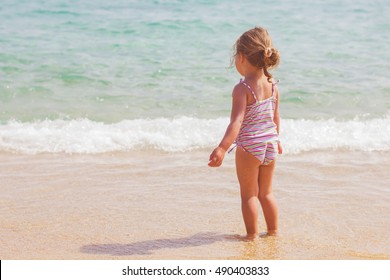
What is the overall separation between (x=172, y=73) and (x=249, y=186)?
584 centimetres

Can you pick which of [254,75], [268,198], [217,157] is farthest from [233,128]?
[268,198]

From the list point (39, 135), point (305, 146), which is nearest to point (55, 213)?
point (39, 135)

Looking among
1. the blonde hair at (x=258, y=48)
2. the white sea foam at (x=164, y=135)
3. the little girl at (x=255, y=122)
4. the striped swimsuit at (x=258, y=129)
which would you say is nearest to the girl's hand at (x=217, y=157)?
the little girl at (x=255, y=122)

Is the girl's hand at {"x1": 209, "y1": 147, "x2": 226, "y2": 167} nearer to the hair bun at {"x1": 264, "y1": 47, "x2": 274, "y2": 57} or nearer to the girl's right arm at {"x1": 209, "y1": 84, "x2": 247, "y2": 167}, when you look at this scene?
the girl's right arm at {"x1": 209, "y1": 84, "x2": 247, "y2": 167}

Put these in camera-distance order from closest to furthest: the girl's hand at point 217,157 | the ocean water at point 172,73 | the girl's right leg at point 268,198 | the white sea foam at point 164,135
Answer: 1. the girl's hand at point 217,157
2. the girl's right leg at point 268,198
3. the white sea foam at point 164,135
4. the ocean water at point 172,73

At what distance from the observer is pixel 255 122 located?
3799 mm

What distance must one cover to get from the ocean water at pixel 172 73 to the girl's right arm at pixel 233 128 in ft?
7.55

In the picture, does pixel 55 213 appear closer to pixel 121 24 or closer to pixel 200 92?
pixel 200 92

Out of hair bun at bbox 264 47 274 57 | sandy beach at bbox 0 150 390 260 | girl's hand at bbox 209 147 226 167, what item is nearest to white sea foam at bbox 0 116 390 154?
sandy beach at bbox 0 150 390 260

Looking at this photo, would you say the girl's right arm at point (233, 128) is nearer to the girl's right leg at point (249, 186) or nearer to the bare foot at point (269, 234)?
the girl's right leg at point (249, 186)

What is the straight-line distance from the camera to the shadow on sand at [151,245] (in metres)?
3.66

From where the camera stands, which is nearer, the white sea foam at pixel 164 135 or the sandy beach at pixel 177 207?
the sandy beach at pixel 177 207

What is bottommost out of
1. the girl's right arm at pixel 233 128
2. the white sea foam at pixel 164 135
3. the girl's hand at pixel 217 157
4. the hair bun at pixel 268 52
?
the white sea foam at pixel 164 135

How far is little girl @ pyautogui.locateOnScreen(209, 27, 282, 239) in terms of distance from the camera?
3682 mm
